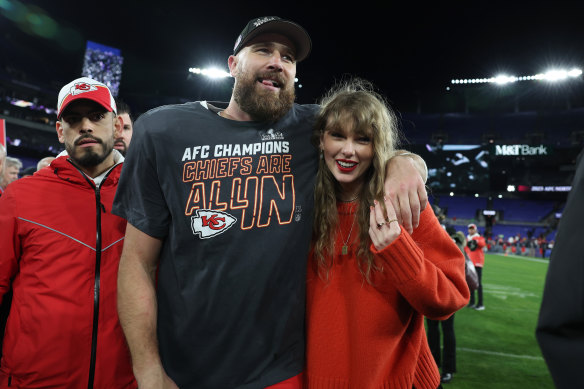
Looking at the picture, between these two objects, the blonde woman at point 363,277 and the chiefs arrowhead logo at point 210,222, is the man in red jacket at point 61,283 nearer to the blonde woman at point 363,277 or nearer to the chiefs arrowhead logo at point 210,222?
the chiefs arrowhead logo at point 210,222

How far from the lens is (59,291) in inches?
70.8

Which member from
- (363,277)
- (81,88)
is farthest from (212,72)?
(363,277)

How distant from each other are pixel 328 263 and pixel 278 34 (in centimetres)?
120

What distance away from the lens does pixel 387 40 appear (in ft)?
64.6

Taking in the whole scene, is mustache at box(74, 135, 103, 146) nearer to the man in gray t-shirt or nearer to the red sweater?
the man in gray t-shirt

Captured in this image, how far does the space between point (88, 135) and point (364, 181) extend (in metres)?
1.65

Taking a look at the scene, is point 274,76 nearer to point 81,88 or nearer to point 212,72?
point 81,88

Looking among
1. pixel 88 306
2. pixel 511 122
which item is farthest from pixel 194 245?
pixel 511 122

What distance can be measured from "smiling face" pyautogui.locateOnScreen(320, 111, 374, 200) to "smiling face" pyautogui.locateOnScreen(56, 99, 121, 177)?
1366mm

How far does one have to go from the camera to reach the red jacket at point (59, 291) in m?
1.77

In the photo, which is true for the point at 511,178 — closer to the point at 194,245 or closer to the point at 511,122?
the point at 511,122

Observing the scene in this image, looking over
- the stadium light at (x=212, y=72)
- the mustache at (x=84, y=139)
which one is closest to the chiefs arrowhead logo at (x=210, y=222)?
the mustache at (x=84, y=139)

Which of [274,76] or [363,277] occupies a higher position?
[274,76]

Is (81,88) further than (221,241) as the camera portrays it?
Yes
